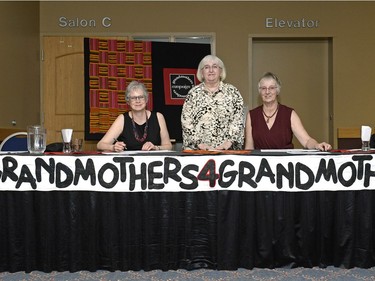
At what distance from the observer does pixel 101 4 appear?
17.3 ft

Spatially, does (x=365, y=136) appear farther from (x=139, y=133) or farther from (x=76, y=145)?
(x=76, y=145)

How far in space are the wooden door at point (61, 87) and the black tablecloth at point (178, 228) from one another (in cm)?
316

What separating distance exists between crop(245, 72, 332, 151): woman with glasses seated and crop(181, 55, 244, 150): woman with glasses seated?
0.38 feet

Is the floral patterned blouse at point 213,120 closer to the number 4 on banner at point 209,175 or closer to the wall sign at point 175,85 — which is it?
the number 4 on banner at point 209,175

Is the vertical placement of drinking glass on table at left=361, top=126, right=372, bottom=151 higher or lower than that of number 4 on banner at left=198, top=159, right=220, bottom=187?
higher

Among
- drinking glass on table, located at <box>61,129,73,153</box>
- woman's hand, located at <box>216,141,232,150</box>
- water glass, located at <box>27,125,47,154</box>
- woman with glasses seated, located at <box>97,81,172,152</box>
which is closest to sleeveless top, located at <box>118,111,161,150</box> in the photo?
woman with glasses seated, located at <box>97,81,172,152</box>

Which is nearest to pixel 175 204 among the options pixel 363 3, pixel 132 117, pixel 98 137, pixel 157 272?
pixel 157 272

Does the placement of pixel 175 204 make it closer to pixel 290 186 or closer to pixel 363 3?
pixel 290 186

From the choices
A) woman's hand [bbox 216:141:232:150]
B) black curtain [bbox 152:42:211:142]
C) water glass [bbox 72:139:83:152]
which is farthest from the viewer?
black curtain [bbox 152:42:211:142]

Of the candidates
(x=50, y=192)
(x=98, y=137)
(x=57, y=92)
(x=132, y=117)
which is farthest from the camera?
(x=57, y=92)

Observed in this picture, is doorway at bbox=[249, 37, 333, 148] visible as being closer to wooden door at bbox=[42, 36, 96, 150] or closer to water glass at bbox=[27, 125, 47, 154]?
wooden door at bbox=[42, 36, 96, 150]

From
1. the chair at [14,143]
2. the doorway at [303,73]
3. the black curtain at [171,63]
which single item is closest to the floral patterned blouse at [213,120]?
the chair at [14,143]

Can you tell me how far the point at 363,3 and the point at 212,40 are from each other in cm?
186

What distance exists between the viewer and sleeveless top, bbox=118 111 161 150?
289 centimetres
